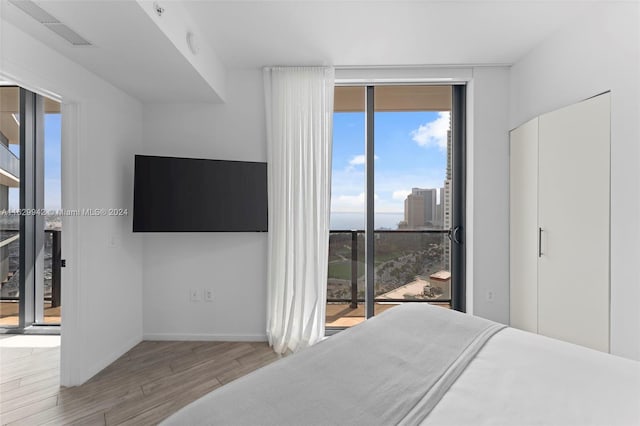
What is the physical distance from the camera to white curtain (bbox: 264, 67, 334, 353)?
3133 mm

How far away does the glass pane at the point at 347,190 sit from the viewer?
11.5 ft

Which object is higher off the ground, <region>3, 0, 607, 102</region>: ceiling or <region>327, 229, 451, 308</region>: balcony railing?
<region>3, 0, 607, 102</region>: ceiling

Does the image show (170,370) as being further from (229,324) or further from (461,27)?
(461,27)

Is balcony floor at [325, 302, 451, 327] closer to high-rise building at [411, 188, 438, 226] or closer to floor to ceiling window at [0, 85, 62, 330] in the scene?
high-rise building at [411, 188, 438, 226]

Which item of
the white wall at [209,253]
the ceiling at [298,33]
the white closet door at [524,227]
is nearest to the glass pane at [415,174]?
the ceiling at [298,33]

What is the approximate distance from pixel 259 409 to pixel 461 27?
9.02 feet

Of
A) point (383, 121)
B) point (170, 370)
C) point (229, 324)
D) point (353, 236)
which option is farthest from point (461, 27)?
point (170, 370)

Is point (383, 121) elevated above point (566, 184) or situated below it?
above

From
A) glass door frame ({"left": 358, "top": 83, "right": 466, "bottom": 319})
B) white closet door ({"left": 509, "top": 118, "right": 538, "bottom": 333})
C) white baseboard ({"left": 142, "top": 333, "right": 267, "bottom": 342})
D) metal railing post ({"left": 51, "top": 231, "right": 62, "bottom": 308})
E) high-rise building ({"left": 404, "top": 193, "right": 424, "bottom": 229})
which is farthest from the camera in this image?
metal railing post ({"left": 51, "top": 231, "right": 62, "bottom": 308})

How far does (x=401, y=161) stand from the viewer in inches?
138

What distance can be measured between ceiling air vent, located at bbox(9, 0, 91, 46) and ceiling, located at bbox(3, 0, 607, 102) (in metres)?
0.04

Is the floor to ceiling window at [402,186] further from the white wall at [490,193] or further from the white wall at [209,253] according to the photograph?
the white wall at [209,253]

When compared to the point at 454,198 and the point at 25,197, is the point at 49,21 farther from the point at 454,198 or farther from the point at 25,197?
the point at 454,198

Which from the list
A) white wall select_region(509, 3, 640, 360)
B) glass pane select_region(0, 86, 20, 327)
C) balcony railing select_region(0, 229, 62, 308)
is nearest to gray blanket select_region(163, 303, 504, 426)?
white wall select_region(509, 3, 640, 360)
